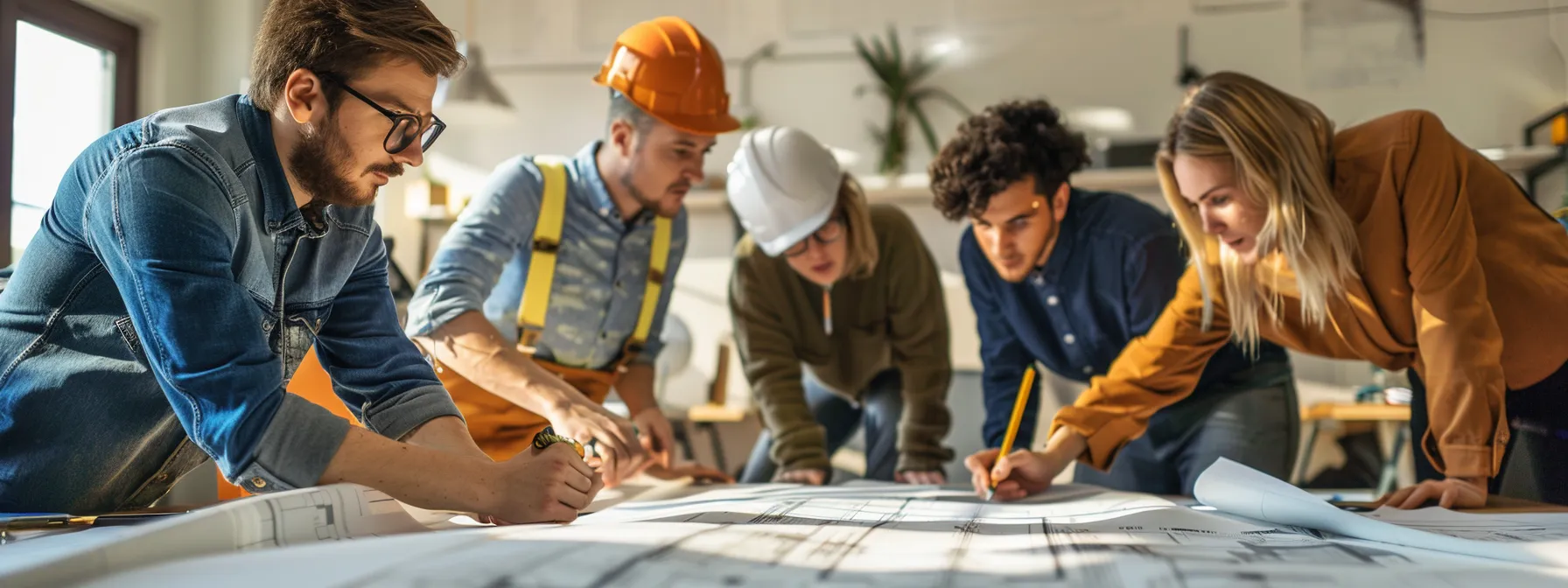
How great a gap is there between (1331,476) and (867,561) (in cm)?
475

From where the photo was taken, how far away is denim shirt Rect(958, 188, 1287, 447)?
210cm

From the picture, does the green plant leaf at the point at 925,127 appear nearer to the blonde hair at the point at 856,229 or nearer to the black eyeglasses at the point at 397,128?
the blonde hair at the point at 856,229

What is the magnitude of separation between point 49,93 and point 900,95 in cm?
349

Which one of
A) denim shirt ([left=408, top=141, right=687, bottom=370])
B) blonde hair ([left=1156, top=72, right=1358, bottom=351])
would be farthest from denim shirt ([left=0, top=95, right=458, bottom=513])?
blonde hair ([left=1156, top=72, right=1358, bottom=351])

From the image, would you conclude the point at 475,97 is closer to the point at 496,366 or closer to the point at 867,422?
the point at 867,422

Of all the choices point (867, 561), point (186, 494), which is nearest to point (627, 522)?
point (867, 561)

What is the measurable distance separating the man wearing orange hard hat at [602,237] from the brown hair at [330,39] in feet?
2.55

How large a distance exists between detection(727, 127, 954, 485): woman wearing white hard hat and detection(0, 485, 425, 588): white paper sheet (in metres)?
1.30

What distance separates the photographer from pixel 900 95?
526cm

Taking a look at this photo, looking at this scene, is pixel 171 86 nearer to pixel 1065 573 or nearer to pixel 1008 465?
pixel 1008 465

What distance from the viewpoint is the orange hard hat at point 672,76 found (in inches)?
84.7

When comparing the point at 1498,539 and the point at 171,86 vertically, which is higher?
the point at 171,86

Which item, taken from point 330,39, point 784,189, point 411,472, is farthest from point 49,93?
point 411,472

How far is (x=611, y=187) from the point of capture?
224 centimetres
